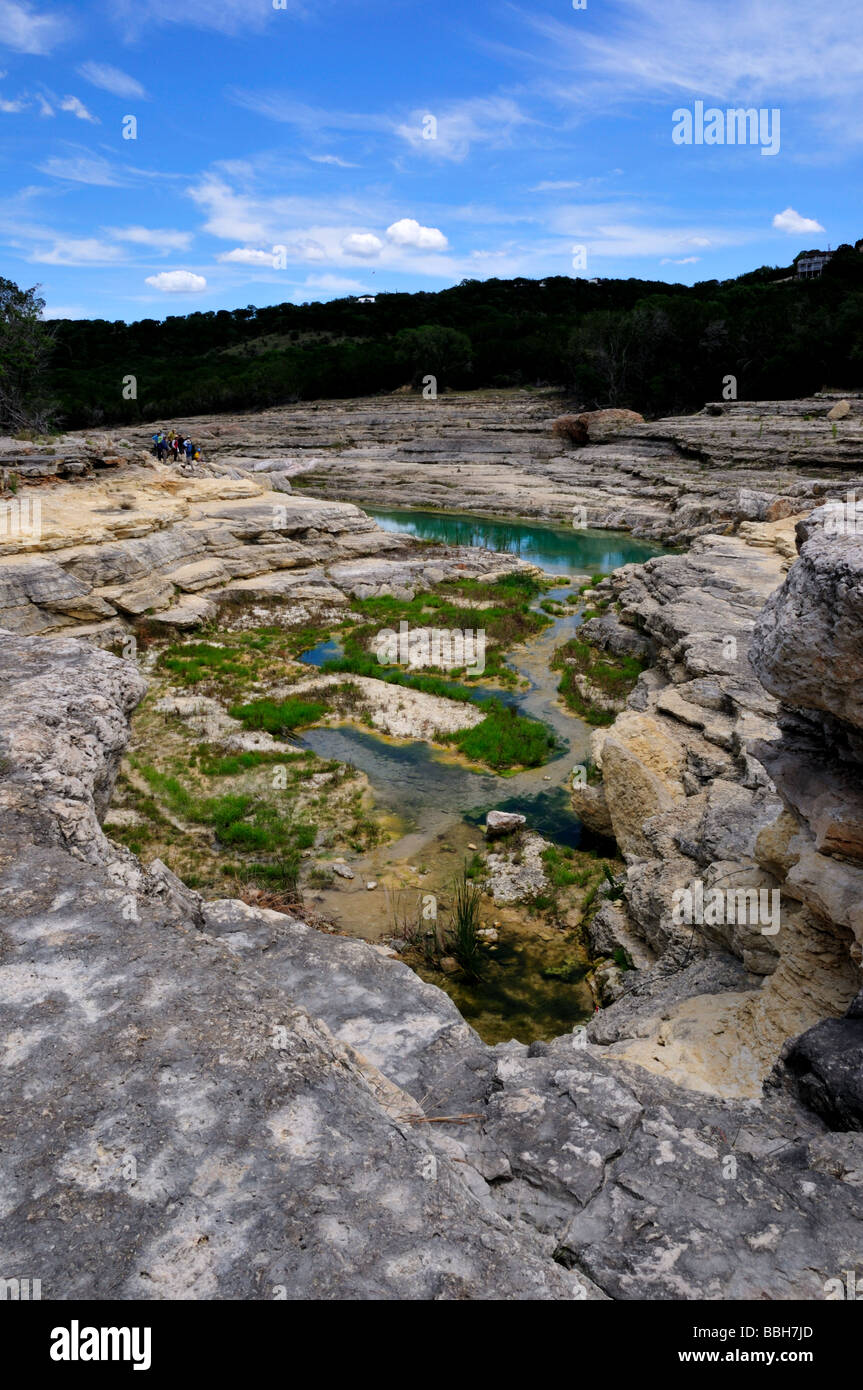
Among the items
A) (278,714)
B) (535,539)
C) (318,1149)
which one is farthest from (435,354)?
(318,1149)

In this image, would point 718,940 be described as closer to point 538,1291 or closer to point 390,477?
point 538,1291

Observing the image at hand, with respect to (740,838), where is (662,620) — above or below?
above

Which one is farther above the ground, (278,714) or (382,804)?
(278,714)

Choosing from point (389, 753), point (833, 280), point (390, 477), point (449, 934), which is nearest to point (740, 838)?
point (449, 934)

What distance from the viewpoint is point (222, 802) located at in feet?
39.7

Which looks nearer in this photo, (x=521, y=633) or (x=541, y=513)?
(x=521, y=633)

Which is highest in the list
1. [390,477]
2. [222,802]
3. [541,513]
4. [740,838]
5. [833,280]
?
[833,280]

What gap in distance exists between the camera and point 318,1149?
3096 millimetres

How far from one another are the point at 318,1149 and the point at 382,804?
9332 mm

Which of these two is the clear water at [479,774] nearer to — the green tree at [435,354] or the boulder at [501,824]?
the boulder at [501,824]

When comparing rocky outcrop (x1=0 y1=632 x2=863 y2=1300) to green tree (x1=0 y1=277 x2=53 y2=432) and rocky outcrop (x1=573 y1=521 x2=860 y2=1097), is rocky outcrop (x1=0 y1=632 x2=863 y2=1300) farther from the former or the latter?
green tree (x1=0 y1=277 x2=53 y2=432)

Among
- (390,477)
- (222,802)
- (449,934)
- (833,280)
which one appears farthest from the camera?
(833,280)

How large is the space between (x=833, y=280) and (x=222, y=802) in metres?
59.8

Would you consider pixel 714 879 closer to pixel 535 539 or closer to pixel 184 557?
pixel 184 557
